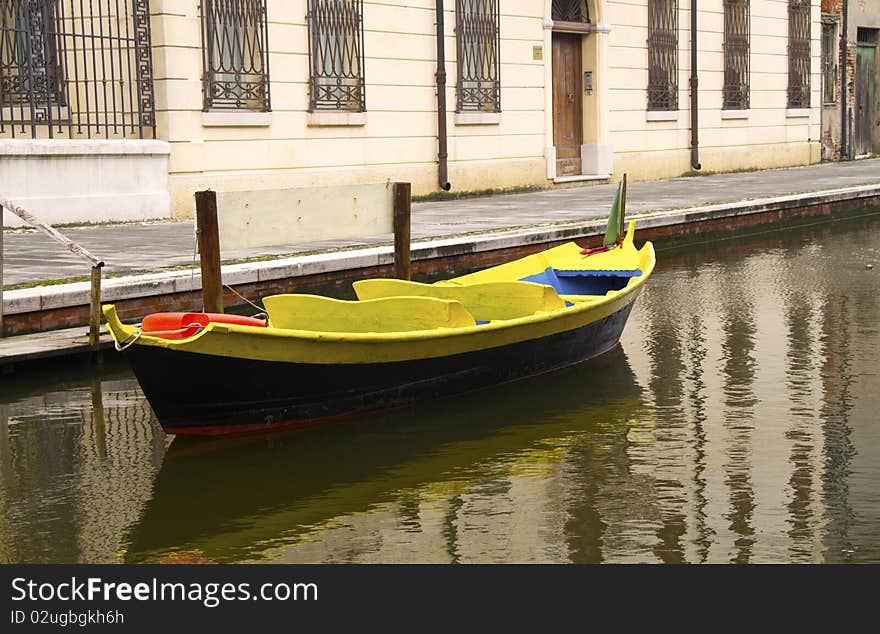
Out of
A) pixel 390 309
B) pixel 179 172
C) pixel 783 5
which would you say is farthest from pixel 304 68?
pixel 783 5

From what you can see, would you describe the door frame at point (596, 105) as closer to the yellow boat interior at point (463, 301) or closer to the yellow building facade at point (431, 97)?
the yellow building facade at point (431, 97)

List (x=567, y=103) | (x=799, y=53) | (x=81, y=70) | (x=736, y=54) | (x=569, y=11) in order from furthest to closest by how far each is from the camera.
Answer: (x=799, y=53)
(x=736, y=54)
(x=567, y=103)
(x=569, y=11)
(x=81, y=70)

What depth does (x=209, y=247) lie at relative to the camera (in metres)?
9.60

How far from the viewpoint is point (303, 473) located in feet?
23.5

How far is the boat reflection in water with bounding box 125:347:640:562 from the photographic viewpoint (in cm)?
593

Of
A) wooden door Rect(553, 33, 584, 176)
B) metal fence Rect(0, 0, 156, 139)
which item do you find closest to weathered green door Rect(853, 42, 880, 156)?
wooden door Rect(553, 33, 584, 176)

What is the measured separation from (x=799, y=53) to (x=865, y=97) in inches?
124

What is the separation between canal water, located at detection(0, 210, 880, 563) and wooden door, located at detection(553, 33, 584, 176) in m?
12.5

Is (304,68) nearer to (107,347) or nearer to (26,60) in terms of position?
(26,60)

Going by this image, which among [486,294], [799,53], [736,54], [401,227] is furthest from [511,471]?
[799,53]

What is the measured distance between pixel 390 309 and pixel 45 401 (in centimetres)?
232

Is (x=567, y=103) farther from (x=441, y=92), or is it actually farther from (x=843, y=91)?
(x=843, y=91)

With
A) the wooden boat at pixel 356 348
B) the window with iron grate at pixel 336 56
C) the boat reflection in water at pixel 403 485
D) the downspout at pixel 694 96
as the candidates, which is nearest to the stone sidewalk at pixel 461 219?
the downspout at pixel 694 96

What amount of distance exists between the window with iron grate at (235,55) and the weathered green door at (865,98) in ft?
56.7
